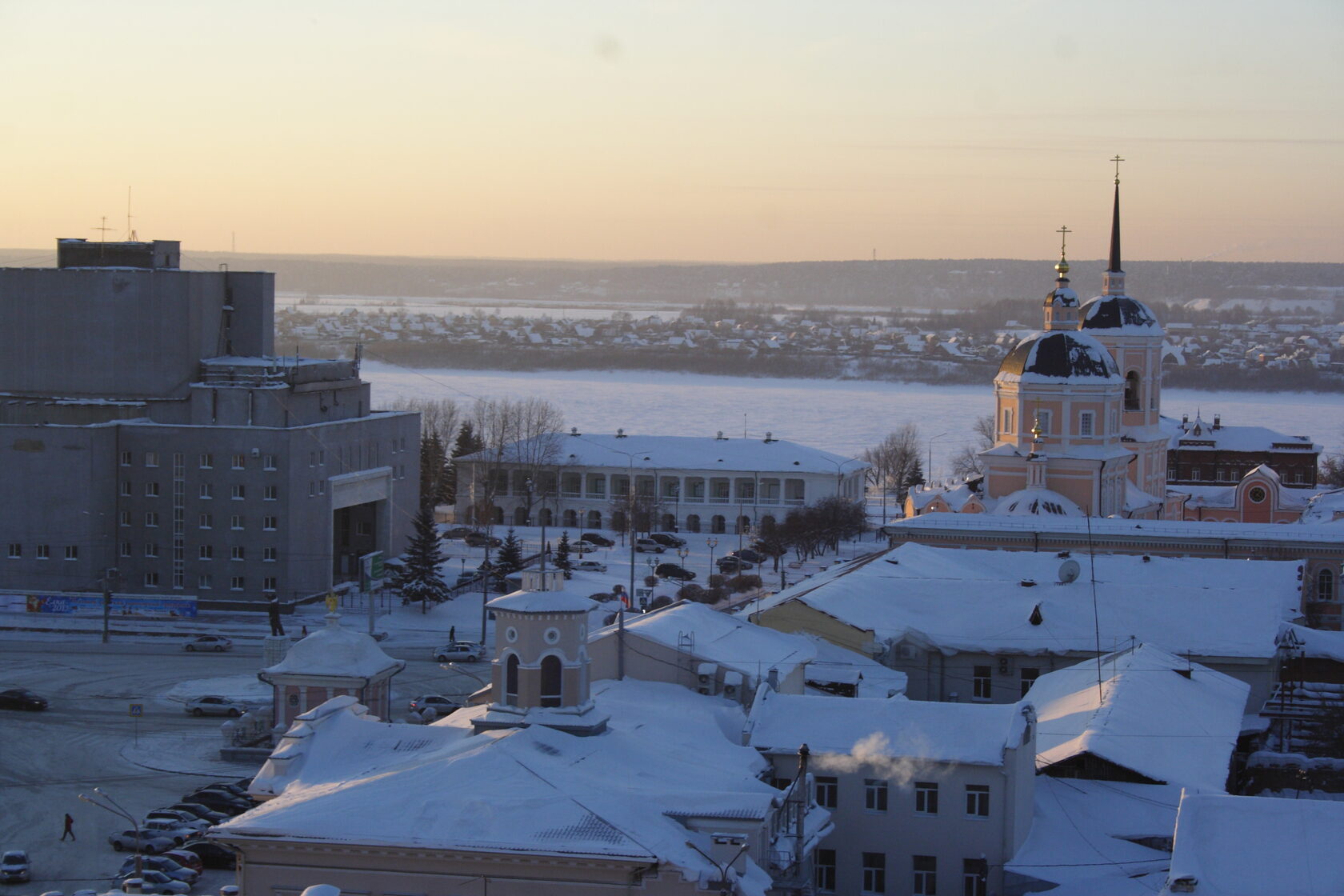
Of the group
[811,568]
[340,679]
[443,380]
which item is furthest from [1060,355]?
[443,380]

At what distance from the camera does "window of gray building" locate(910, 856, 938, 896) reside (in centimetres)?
2084

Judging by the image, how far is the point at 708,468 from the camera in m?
59.3

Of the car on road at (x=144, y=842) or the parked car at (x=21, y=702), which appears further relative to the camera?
the parked car at (x=21, y=702)

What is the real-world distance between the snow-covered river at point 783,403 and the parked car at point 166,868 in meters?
55.5

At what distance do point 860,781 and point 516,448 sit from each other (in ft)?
133

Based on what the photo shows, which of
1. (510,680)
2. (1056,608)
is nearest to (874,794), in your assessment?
(510,680)

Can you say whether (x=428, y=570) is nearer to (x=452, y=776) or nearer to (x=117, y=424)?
(x=117, y=424)

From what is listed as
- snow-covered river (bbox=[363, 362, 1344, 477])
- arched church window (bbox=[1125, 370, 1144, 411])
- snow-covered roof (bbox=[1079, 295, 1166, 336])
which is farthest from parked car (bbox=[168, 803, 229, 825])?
snow-covered river (bbox=[363, 362, 1344, 477])

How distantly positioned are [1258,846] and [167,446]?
31.7 meters

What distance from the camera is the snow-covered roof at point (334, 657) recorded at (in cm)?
2617

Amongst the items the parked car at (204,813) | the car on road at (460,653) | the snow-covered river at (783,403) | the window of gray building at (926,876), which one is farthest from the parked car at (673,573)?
the snow-covered river at (783,403)

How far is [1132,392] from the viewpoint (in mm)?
55094

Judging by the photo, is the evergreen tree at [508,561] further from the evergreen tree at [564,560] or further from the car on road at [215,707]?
the car on road at [215,707]

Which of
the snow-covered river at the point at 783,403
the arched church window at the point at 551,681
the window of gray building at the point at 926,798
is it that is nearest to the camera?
the arched church window at the point at 551,681
